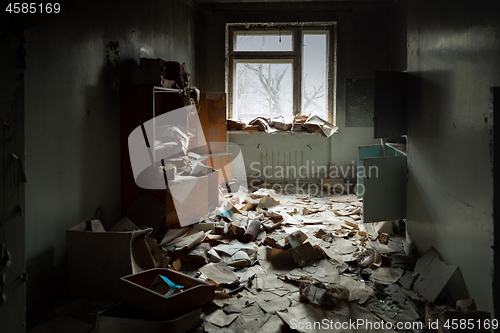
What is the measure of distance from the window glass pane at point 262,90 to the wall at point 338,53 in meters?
0.40

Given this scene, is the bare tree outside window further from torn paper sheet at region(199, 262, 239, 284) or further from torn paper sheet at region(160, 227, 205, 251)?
torn paper sheet at region(199, 262, 239, 284)

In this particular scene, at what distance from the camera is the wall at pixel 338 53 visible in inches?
262

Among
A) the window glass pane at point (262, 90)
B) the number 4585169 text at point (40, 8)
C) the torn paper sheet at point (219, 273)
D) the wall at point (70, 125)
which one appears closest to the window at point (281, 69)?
the window glass pane at point (262, 90)

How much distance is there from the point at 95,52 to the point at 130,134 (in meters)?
0.85

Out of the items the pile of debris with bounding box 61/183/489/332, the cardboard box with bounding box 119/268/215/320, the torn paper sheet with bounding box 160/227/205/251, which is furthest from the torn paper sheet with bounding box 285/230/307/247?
the cardboard box with bounding box 119/268/215/320

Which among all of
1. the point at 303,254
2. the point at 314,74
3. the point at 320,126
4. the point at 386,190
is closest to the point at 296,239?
the point at 303,254

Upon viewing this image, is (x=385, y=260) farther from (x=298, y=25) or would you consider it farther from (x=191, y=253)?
(x=298, y=25)

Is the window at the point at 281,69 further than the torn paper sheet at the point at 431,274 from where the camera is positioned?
Yes

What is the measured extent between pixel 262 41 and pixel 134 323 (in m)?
6.11

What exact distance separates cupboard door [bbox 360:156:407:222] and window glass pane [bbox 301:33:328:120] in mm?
3593

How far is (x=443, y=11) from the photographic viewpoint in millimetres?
2596

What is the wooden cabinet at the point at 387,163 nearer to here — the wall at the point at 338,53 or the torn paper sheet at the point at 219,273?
the torn paper sheet at the point at 219,273

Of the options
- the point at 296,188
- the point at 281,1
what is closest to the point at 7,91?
the point at 296,188

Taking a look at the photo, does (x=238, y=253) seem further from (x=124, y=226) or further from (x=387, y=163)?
(x=387, y=163)
